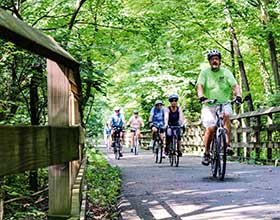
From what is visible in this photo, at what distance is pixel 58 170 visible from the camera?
282cm

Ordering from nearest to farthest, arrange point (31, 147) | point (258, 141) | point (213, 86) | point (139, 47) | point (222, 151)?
1. point (31, 147)
2. point (222, 151)
3. point (213, 86)
4. point (258, 141)
5. point (139, 47)

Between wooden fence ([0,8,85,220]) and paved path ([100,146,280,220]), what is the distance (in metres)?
1.38

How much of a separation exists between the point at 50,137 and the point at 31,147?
0.39m

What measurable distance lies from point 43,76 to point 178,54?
52.7 feet

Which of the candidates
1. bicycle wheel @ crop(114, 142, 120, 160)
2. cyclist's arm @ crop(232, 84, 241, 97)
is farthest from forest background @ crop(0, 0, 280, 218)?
cyclist's arm @ crop(232, 84, 241, 97)

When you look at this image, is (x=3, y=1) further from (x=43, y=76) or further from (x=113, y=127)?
(x=113, y=127)

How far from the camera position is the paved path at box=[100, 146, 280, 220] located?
4.57 m

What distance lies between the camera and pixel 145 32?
31.9 ft

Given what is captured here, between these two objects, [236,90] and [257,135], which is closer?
[236,90]

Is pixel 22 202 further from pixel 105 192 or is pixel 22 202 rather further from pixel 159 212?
pixel 159 212

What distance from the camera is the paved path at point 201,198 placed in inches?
180

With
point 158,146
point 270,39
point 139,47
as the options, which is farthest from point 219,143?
point 270,39

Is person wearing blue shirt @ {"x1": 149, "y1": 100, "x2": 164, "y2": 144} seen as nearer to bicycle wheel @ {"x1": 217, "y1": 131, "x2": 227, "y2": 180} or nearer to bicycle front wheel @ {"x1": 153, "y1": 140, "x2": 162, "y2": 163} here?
bicycle front wheel @ {"x1": 153, "y1": 140, "x2": 162, "y2": 163}

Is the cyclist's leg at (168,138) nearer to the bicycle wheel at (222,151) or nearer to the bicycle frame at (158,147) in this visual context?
the bicycle frame at (158,147)
